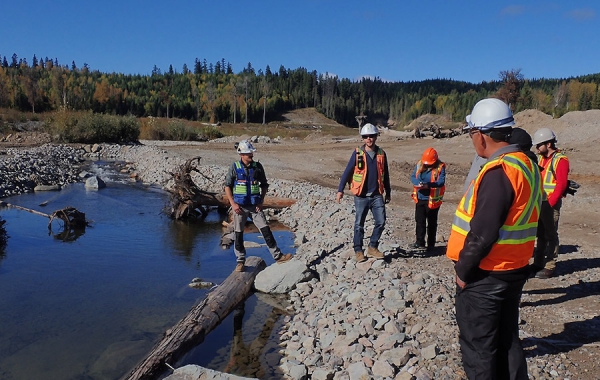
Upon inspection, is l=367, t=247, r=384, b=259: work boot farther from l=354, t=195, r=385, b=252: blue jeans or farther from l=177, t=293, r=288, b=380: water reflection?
l=177, t=293, r=288, b=380: water reflection

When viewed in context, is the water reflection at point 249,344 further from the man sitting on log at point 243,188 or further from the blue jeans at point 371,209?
the blue jeans at point 371,209

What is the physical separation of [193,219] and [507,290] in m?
11.6

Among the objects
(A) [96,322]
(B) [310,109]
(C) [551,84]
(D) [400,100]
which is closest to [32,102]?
(B) [310,109]

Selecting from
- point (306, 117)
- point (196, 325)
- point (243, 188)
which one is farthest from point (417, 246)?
point (306, 117)

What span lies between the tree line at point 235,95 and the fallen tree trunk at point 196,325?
49875mm

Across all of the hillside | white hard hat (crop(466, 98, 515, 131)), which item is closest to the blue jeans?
white hard hat (crop(466, 98, 515, 131))

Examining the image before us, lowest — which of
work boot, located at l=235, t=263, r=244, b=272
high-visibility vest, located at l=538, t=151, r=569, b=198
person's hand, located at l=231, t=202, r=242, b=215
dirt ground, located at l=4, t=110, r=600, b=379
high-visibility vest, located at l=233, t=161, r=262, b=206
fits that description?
work boot, located at l=235, t=263, r=244, b=272

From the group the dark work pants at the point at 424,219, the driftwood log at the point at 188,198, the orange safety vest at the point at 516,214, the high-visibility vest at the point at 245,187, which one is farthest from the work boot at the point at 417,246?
the driftwood log at the point at 188,198

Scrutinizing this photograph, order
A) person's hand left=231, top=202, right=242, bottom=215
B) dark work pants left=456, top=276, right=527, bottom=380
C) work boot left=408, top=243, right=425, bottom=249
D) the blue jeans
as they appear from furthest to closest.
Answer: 1. work boot left=408, top=243, right=425, bottom=249
2. person's hand left=231, top=202, right=242, bottom=215
3. the blue jeans
4. dark work pants left=456, top=276, right=527, bottom=380

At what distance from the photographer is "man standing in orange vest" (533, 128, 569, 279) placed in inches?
241

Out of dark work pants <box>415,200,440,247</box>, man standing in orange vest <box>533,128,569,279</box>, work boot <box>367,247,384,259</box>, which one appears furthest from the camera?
dark work pants <box>415,200,440,247</box>

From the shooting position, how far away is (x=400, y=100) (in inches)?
5482

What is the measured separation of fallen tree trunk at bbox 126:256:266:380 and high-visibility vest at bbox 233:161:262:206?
46.0 inches

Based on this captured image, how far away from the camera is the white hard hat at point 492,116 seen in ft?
10.1
